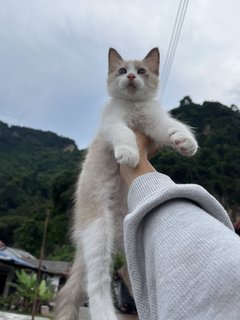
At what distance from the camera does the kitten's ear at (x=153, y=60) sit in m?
2.67

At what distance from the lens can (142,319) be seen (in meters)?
0.81

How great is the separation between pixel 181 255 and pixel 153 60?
2169 millimetres

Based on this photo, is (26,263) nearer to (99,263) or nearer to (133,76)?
(133,76)

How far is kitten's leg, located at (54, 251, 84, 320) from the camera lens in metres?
1.73

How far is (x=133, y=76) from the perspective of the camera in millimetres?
2492

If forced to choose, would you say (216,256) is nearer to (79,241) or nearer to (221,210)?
(221,210)

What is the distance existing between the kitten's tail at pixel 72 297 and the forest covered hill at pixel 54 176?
12.5 m

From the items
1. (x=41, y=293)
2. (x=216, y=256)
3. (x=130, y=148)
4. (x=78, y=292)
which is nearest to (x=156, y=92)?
(x=130, y=148)

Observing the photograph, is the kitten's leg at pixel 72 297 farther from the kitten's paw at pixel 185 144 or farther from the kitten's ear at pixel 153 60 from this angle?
the kitten's ear at pixel 153 60

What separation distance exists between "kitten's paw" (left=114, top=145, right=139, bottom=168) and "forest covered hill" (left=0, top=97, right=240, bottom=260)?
12.6 metres

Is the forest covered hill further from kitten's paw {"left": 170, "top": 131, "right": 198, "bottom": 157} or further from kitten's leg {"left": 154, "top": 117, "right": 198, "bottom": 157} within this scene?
kitten's paw {"left": 170, "top": 131, "right": 198, "bottom": 157}

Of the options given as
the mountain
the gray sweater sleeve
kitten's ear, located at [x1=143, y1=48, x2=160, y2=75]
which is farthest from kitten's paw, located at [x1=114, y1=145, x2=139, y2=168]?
the mountain

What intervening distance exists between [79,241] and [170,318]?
1385 mm

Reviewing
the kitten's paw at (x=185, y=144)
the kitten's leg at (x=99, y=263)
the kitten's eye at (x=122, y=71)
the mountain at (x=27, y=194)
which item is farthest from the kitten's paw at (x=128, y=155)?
the mountain at (x=27, y=194)
